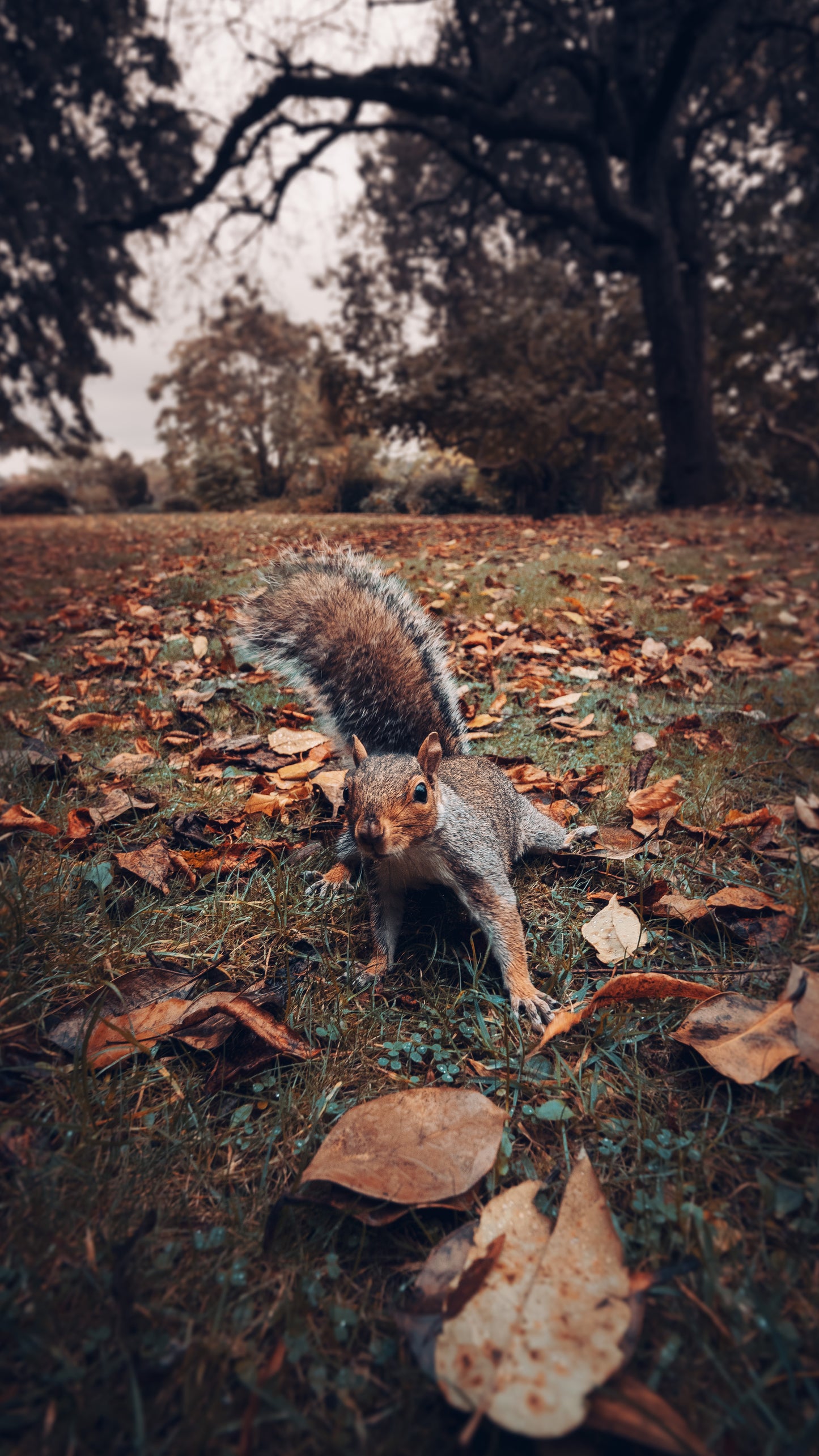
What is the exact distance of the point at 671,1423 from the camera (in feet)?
2.39

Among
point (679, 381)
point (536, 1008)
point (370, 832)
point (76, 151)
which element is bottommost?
point (536, 1008)

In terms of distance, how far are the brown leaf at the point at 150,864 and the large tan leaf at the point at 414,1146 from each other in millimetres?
813

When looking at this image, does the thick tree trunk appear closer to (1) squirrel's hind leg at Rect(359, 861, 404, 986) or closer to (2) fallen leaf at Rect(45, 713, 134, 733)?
(2) fallen leaf at Rect(45, 713, 134, 733)

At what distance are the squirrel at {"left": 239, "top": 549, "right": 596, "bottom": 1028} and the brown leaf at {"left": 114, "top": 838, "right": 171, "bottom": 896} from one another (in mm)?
418

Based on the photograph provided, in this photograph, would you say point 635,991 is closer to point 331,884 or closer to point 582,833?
point 582,833

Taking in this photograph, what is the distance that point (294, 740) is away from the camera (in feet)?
8.26

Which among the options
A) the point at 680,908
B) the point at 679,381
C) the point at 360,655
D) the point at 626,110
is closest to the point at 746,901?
the point at 680,908

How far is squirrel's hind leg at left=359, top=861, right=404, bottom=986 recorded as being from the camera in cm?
156

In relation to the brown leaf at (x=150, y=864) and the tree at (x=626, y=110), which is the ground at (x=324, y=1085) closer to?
the brown leaf at (x=150, y=864)

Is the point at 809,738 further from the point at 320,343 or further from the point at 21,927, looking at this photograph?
the point at 320,343

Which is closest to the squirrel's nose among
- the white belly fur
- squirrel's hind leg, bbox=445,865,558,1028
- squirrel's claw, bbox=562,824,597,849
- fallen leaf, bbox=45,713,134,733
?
the white belly fur

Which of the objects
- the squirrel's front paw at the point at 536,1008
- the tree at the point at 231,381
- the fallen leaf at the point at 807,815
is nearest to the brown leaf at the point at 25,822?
the squirrel's front paw at the point at 536,1008

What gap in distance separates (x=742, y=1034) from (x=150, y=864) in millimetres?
1402

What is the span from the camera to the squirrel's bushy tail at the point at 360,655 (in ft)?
6.59
